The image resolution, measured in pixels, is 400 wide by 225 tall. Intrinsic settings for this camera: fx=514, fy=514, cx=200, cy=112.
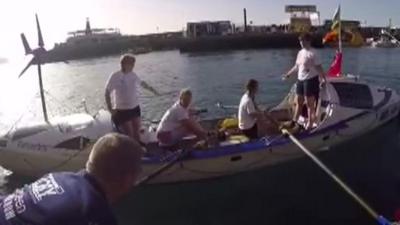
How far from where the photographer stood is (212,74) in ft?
154

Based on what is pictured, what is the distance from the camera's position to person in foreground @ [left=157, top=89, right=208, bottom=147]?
40.3 feet

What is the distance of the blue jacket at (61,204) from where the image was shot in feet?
9.06

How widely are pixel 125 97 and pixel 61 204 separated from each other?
364 inches

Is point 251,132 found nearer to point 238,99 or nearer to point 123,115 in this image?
point 123,115

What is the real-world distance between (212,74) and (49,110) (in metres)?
21.0

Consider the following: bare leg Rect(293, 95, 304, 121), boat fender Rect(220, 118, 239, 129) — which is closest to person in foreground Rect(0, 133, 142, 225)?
boat fender Rect(220, 118, 239, 129)

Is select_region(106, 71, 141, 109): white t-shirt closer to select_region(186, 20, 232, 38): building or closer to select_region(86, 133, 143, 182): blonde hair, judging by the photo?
select_region(86, 133, 143, 182): blonde hair

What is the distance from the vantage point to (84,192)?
2816 millimetres

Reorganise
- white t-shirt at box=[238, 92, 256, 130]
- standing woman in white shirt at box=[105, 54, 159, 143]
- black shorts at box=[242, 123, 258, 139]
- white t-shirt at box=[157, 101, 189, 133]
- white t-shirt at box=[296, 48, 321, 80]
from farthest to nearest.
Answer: white t-shirt at box=[296, 48, 321, 80] < black shorts at box=[242, 123, 258, 139] < white t-shirt at box=[238, 92, 256, 130] < white t-shirt at box=[157, 101, 189, 133] < standing woman in white shirt at box=[105, 54, 159, 143]

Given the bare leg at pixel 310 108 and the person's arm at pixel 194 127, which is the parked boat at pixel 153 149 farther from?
the person's arm at pixel 194 127

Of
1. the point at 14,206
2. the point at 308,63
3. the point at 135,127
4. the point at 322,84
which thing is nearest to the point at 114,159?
the point at 14,206

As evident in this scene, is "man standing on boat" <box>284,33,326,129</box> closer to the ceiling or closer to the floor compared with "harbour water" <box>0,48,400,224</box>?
closer to the ceiling

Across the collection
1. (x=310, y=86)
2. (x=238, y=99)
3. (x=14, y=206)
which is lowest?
(x=238, y=99)

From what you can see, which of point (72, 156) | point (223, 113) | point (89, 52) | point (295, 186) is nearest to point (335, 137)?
point (295, 186)
